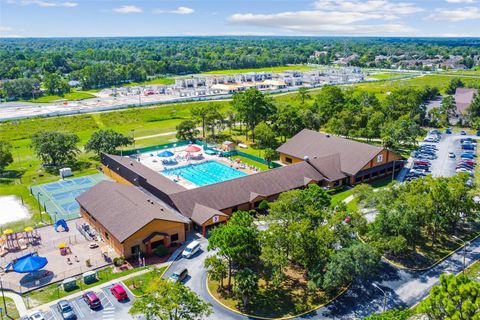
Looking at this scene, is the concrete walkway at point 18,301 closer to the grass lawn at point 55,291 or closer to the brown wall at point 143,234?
the grass lawn at point 55,291

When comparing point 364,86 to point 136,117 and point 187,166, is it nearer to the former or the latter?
point 136,117

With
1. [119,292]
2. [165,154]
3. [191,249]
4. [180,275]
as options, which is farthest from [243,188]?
[165,154]

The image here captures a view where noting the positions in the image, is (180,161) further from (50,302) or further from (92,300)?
(92,300)

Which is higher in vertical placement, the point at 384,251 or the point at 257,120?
the point at 257,120

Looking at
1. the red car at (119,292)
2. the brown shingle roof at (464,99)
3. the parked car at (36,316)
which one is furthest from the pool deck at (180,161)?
the brown shingle roof at (464,99)

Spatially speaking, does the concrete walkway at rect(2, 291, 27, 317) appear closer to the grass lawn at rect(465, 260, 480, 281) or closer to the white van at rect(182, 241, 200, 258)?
the white van at rect(182, 241, 200, 258)

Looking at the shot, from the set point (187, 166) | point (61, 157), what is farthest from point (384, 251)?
point (61, 157)

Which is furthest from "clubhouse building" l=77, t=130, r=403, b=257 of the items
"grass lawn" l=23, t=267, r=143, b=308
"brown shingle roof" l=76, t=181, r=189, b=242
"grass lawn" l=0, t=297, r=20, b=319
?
"grass lawn" l=0, t=297, r=20, b=319
